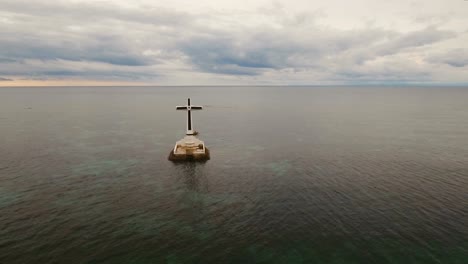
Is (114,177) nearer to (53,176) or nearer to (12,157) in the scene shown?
(53,176)

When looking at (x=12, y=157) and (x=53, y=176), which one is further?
(x=12, y=157)

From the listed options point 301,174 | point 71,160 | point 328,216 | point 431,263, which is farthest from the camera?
point 71,160

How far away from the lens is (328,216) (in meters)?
44.0

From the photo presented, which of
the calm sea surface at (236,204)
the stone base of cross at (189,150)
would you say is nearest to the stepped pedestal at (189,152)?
the stone base of cross at (189,150)

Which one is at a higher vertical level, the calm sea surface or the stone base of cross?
the stone base of cross

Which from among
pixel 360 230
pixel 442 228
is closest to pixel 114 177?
pixel 360 230

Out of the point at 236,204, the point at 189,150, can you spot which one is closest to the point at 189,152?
the point at 189,150

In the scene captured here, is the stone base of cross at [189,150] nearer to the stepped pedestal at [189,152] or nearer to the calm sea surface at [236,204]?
the stepped pedestal at [189,152]

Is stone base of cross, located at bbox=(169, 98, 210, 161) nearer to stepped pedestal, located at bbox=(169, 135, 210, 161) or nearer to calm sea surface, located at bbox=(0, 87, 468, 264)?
stepped pedestal, located at bbox=(169, 135, 210, 161)

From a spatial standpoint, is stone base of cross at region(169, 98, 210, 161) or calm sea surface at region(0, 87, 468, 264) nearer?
calm sea surface at region(0, 87, 468, 264)

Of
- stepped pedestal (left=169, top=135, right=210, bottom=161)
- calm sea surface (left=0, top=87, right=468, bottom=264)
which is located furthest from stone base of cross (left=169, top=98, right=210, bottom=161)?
calm sea surface (left=0, top=87, right=468, bottom=264)

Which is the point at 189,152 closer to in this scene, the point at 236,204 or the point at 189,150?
the point at 189,150

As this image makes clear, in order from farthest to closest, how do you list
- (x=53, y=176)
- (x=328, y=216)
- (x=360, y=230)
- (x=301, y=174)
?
1. (x=301, y=174)
2. (x=53, y=176)
3. (x=328, y=216)
4. (x=360, y=230)

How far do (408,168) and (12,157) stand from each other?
9808 cm
